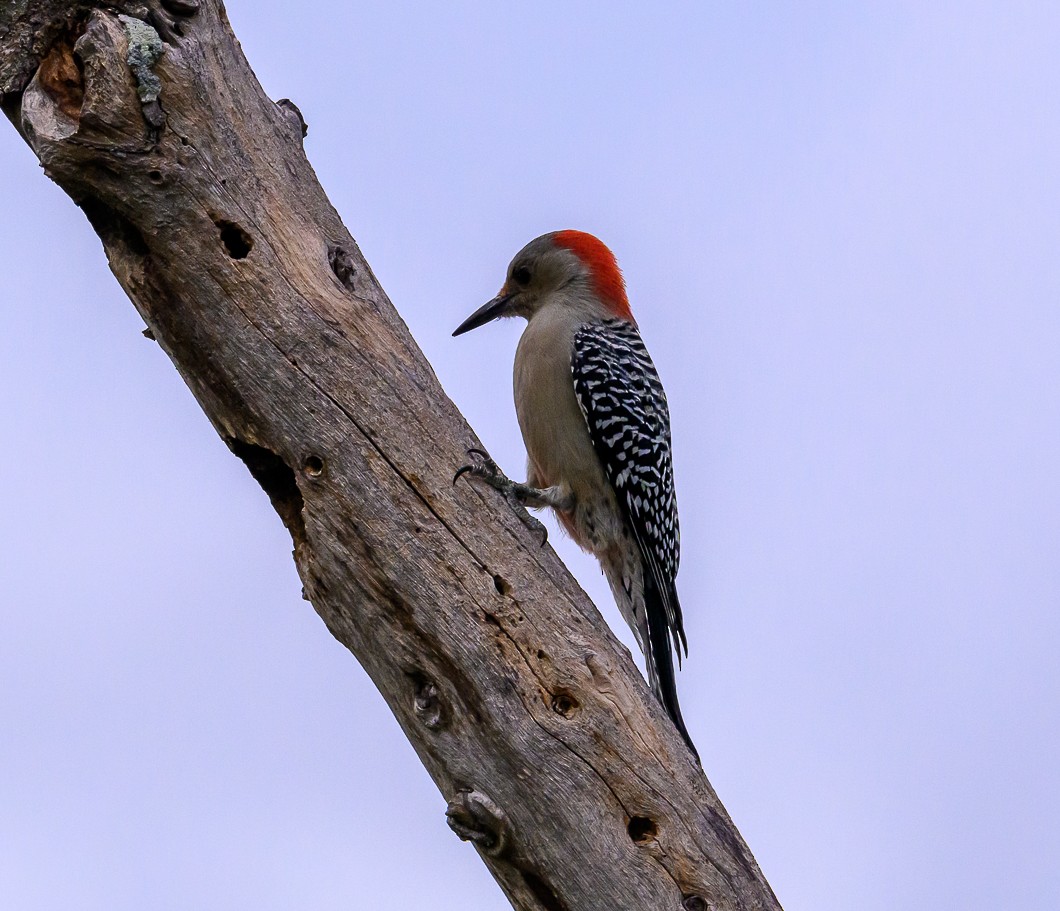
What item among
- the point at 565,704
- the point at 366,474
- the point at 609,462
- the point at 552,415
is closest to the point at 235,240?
the point at 366,474

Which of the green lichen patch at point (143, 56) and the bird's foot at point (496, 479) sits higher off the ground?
the green lichen patch at point (143, 56)

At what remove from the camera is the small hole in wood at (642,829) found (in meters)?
3.79

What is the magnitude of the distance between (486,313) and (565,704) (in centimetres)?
330

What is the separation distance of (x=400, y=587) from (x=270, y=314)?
1016 mm

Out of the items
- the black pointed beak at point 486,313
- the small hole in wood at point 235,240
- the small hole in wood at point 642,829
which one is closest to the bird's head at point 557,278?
the black pointed beak at point 486,313

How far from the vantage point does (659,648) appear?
18.7 feet

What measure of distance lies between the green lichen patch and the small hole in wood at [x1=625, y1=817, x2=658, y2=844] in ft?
9.20

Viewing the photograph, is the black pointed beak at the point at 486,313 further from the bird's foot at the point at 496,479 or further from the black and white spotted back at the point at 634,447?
the bird's foot at the point at 496,479

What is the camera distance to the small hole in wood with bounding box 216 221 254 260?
13.6ft

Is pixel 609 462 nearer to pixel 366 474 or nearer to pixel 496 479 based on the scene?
pixel 496 479

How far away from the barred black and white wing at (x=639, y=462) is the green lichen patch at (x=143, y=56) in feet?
8.48

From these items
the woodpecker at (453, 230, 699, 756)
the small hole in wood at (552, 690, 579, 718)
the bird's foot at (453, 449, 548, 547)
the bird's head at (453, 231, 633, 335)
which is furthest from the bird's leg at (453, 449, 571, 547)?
the bird's head at (453, 231, 633, 335)

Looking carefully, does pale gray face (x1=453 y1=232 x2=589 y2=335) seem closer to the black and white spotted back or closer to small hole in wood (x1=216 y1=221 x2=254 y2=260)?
the black and white spotted back

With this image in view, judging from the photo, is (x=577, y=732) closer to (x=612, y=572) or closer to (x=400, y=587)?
(x=400, y=587)
